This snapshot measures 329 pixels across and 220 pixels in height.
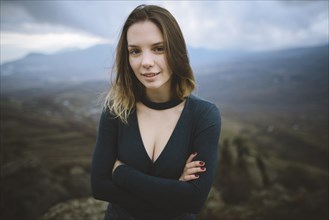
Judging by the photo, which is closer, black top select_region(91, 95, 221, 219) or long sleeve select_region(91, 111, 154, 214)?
black top select_region(91, 95, 221, 219)

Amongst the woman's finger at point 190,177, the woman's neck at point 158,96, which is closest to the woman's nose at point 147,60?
the woman's neck at point 158,96

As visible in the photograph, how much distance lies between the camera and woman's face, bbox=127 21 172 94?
1.94 metres

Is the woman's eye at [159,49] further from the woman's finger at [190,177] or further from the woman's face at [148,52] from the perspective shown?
the woman's finger at [190,177]

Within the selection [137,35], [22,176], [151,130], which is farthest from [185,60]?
[22,176]

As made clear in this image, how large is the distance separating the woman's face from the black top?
16.2 inches

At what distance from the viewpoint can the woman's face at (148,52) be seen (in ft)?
6.37

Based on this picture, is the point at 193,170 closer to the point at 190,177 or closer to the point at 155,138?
the point at 190,177

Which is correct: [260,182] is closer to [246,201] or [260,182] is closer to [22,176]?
[246,201]

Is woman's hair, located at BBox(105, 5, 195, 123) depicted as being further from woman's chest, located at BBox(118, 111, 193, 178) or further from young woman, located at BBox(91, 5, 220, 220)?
woman's chest, located at BBox(118, 111, 193, 178)

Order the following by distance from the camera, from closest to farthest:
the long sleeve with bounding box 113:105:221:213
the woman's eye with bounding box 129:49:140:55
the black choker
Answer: the long sleeve with bounding box 113:105:221:213
the woman's eye with bounding box 129:49:140:55
the black choker

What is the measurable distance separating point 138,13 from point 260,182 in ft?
26.7

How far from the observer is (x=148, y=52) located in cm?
196

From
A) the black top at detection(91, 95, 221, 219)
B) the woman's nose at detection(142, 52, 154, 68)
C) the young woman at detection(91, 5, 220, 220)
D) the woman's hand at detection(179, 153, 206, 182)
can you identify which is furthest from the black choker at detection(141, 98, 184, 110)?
the woman's hand at detection(179, 153, 206, 182)

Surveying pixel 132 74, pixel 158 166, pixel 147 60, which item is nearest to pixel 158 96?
pixel 132 74
